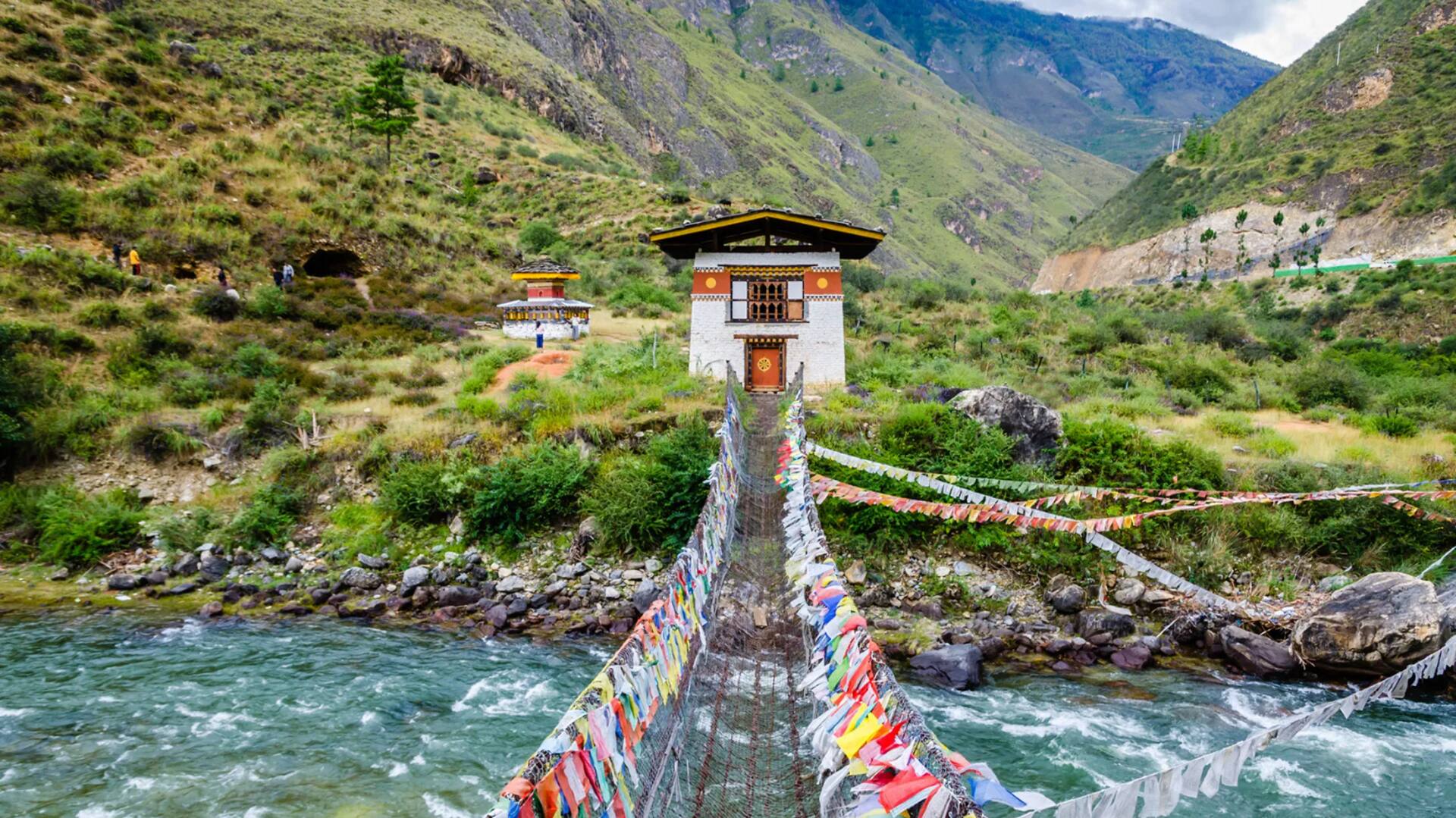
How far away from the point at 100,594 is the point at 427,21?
69277 mm

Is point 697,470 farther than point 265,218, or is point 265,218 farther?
point 265,218

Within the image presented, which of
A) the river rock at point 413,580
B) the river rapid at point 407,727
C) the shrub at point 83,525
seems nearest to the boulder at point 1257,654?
the river rapid at point 407,727

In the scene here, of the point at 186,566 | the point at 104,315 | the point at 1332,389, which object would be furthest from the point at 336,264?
the point at 1332,389

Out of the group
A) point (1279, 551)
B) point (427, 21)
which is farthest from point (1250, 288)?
point (427, 21)

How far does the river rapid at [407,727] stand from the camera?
24.3ft

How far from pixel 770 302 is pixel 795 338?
123 centimetres

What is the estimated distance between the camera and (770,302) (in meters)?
19.4

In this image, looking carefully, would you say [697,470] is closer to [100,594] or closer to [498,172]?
[100,594]

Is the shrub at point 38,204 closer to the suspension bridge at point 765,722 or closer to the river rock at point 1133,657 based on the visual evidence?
the suspension bridge at point 765,722

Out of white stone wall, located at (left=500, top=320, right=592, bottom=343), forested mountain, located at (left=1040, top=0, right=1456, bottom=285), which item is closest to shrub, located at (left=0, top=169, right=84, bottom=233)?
white stone wall, located at (left=500, top=320, right=592, bottom=343)

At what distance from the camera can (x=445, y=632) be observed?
11484 mm

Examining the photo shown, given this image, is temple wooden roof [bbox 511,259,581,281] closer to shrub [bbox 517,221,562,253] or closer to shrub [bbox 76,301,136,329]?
shrub [bbox 76,301,136,329]

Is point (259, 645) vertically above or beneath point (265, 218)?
beneath

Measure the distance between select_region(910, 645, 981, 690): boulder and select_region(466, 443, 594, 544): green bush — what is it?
749cm
